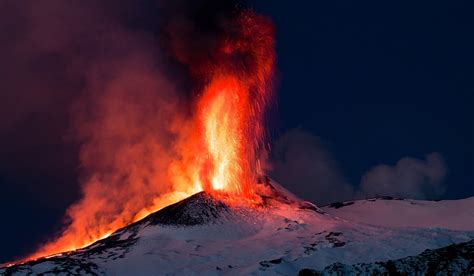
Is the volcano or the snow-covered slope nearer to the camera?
the volcano

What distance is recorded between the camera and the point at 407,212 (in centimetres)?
15875

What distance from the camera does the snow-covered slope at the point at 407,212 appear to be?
467 feet

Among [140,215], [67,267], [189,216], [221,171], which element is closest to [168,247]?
[189,216]

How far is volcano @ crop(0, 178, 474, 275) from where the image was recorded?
269 ft

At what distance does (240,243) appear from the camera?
9969 centimetres

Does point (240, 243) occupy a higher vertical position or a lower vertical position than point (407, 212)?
lower

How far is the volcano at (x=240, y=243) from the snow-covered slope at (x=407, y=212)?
10947mm

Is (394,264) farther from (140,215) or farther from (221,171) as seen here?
(140,215)

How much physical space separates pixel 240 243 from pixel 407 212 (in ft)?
246

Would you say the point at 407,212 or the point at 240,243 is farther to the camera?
the point at 407,212

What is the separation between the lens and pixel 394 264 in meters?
25.4

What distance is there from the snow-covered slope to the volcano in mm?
10947

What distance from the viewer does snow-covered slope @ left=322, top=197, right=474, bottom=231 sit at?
467 ft

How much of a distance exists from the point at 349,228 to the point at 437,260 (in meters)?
82.7
